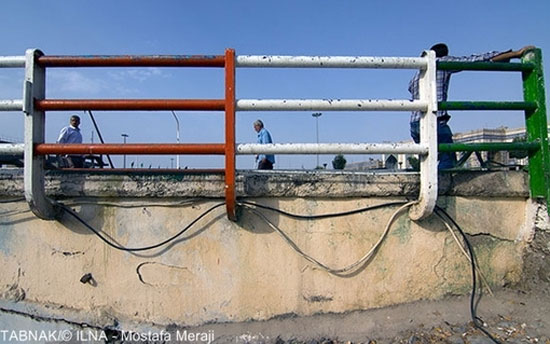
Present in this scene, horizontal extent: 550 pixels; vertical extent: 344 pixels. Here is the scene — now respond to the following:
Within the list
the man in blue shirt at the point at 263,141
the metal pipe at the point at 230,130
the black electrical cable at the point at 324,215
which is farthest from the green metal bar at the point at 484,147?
the man in blue shirt at the point at 263,141

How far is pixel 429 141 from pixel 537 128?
973mm

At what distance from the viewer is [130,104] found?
217 cm

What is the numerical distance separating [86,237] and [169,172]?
0.76 metres

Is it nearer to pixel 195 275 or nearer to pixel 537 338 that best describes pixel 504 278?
pixel 537 338

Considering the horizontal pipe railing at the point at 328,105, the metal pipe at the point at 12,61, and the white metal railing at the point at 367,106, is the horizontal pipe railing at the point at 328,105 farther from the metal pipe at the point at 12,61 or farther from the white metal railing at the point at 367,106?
the metal pipe at the point at 12,61

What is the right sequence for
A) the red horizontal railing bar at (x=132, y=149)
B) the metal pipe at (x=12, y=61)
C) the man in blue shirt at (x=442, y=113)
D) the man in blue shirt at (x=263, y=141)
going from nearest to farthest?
the red horizontal railing bar at (x=132, y=149) → the metal pipe at (x=12, y=61) → the man in blue shirt at (x=442, y=113) → the man in blue shirt at (x=263, y=141)

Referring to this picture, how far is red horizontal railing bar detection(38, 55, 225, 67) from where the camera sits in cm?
220

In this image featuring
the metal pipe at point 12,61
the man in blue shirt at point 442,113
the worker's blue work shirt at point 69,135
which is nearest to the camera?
the metal pipe at point 12,61

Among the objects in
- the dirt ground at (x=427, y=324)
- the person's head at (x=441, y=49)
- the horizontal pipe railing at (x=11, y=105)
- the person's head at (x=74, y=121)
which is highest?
the person's head at (x=441, y=49)

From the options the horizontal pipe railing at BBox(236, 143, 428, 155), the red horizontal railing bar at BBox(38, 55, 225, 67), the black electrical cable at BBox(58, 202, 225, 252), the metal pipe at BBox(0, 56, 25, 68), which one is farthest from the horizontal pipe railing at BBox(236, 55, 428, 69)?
the metal pipe at BBox(0, 56, 25, 68)

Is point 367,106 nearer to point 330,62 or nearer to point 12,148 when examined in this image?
point 330,62

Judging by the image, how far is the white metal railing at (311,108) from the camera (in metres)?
2.15

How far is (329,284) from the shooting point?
2375mm

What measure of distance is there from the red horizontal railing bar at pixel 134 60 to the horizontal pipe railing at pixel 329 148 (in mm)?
628
